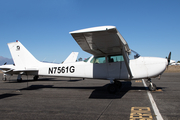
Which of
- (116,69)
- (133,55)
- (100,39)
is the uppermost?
(100,39)

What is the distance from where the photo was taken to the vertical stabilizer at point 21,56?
45.4 feet

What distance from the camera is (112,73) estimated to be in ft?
26.6

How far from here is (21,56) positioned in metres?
14.4

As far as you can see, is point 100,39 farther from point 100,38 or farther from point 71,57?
point 71,57

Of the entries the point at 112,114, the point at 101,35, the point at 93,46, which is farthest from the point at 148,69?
the point at 112,114

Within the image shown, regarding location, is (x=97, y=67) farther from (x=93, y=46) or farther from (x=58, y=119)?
(x=58, y=119)

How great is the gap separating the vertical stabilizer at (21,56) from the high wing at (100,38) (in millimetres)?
8233

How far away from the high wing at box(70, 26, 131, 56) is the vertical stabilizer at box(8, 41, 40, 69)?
324 inches

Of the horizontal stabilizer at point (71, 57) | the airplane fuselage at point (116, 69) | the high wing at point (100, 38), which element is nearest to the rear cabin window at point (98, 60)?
the airplane fuselage at point (116, 69)

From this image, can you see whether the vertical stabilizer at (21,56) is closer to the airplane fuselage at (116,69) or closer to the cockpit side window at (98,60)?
the airplane fuselage at (116,69)

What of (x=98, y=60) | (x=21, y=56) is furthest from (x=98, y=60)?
(x=21, y=56)

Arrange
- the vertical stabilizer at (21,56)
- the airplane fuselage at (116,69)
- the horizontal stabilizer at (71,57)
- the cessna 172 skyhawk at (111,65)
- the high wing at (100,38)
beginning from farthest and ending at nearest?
the horizontal stabilizer at (71,57), the vertical stabilizer at (21,56), the airplane fuselage at (116,69), the cessna 172 skyhawk at (111,65), the high wing at (100,38)

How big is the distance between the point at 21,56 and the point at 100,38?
11.0 m

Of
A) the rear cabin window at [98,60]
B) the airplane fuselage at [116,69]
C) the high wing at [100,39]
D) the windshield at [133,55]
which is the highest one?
the high wing at [100,39]
